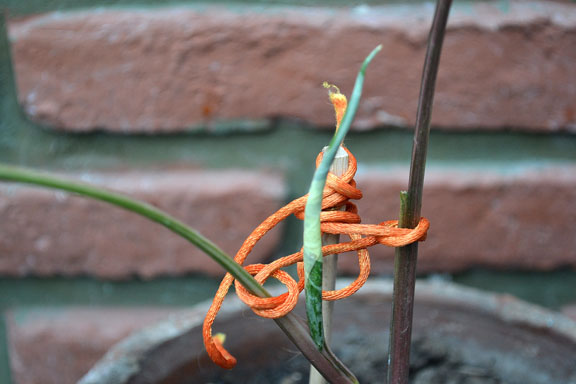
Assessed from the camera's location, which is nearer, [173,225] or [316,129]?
[173,225]

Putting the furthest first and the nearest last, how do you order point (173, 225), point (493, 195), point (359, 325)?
point (493, 195) → point (359, 325) → point (173, 225)

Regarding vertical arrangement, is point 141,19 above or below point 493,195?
above

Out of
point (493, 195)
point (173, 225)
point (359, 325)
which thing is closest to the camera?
point (173, 225)

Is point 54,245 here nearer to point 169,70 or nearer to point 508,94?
point 169,70

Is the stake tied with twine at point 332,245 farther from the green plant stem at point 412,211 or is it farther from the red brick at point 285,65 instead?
the red brick at point 285,65

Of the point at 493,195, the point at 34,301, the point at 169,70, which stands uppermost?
the point at 169,70

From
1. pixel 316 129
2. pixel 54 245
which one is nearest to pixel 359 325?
pixel 316 129

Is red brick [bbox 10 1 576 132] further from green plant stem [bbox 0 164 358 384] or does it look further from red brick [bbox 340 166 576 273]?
green plant stem [bbox 0 164 358 384]
